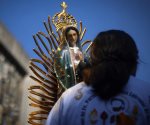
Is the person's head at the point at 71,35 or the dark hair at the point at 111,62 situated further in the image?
the person's head at the point at 71,35

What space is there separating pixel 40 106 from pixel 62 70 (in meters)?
0.28

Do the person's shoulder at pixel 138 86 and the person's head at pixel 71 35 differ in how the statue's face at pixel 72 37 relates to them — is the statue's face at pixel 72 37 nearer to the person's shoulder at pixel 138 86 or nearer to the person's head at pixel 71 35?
the person's head at pixel 71 35

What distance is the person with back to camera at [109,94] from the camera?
77.0 inches

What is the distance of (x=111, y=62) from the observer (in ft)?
6.57

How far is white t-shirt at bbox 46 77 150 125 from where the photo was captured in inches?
76.8

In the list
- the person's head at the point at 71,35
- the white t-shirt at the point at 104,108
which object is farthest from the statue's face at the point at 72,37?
the white t-shirt at the point at 104,108

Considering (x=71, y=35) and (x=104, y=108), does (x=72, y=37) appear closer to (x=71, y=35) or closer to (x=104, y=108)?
(x=71, y=35)

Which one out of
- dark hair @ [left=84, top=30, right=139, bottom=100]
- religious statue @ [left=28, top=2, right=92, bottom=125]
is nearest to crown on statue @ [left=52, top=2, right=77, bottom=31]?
religious statue @ [left=28, top=2, right=92, bottom=125]

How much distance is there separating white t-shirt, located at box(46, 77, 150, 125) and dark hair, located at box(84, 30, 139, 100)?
33mm

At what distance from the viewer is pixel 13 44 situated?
19.9 meters

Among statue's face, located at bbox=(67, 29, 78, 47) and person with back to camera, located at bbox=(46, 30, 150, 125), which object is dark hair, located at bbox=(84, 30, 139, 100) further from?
statue's face, located at bbox=(67, 29, 78, 47)

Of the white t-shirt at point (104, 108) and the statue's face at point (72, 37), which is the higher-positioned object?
the statue's face at point (72, 37)

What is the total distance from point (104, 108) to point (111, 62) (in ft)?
0.61

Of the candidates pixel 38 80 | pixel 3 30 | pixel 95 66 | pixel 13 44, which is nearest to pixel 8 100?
pixel 13 44
